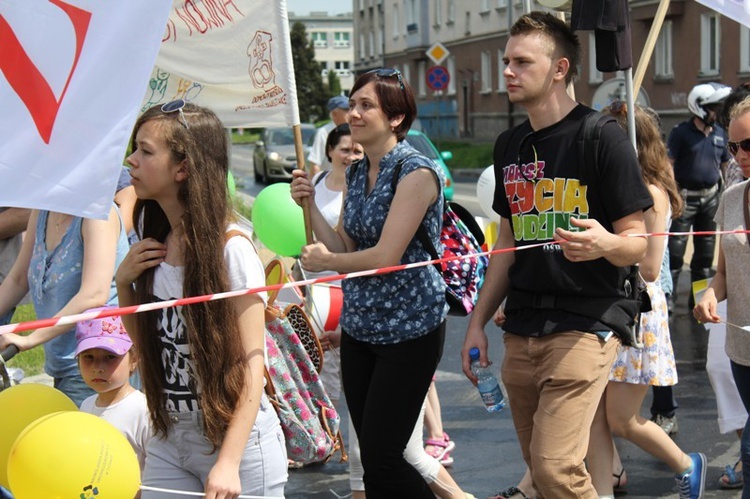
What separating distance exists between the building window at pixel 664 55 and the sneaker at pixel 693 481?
29.4 meters

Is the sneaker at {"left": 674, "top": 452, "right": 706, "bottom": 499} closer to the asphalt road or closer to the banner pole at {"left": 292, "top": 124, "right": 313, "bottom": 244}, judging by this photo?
the asphalt road

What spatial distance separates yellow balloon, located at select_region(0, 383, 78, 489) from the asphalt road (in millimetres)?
2384

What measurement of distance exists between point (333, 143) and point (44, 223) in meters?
2.81

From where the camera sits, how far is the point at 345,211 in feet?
14.7

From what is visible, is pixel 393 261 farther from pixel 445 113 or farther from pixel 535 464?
pixel 445 113

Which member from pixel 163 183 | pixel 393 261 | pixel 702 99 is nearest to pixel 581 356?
pixel 393 261

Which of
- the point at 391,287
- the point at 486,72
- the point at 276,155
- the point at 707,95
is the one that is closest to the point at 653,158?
the point at 391,287

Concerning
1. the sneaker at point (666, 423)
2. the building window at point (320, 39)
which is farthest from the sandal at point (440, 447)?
the building window at point (320, 39)

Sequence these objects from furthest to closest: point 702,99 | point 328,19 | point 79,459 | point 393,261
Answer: point 328,19 → point 702,99 → point 393,261 → point 79,459

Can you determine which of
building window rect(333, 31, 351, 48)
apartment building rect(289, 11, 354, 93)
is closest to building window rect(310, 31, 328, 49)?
apartment building rect(289, 11, 354, 93)

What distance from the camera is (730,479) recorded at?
18.1 feet

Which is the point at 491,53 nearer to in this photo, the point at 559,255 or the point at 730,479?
the point at 730,479

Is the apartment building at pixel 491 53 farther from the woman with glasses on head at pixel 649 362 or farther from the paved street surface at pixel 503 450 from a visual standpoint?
the paved street surface at pixel 503 450

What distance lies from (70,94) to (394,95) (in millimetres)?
1640
